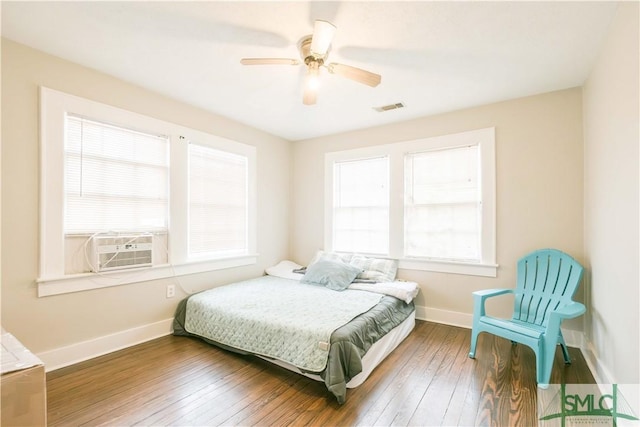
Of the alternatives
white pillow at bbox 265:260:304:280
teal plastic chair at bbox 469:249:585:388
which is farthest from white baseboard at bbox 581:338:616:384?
white pillow at bbox 265:260:304:280

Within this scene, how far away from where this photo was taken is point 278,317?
7.97ft

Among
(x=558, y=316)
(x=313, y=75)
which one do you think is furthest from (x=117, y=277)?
(x=558, y=316)

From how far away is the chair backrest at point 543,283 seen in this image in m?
2.47

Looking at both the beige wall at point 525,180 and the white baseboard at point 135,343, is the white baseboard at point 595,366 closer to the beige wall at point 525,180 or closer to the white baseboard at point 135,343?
the white baseboard at point 135,343

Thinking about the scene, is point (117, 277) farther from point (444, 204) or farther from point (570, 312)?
point (570, 312)

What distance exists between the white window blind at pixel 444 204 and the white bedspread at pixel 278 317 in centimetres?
107

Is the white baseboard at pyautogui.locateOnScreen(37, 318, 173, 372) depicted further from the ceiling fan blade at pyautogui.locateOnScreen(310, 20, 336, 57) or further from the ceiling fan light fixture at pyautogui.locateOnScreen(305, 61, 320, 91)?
the ceiling fan blade at pyautogui.locateOnScreen(310, 20, 336, 57)

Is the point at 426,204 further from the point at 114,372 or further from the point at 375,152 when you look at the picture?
the point at 114,372

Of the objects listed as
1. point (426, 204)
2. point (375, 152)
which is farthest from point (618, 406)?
point (375, 152)

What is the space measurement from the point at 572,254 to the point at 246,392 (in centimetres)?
321

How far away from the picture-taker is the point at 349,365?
1.99 meters

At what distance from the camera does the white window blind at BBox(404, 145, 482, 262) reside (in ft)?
10.8

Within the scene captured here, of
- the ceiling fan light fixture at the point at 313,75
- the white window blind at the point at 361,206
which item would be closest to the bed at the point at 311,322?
the white window blind at the point at 361,206

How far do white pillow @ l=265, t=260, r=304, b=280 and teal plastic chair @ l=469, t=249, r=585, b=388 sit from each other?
7.25 ft
